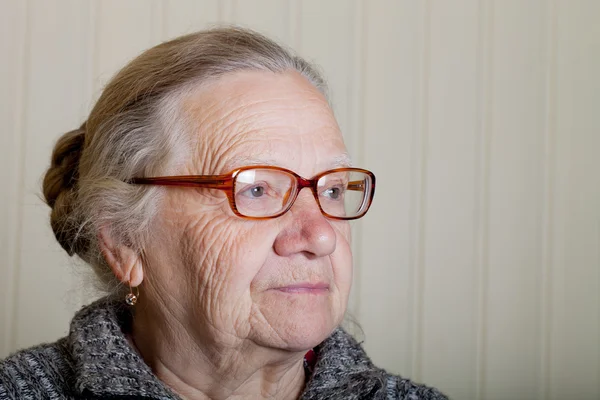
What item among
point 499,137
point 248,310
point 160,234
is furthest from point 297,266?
point 499,137

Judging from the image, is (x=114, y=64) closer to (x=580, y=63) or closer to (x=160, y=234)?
(x=160, y=234)

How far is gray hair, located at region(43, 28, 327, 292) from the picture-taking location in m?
1.43

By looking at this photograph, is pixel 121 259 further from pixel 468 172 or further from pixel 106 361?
pixel 468 172

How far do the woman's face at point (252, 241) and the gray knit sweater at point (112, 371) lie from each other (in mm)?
112

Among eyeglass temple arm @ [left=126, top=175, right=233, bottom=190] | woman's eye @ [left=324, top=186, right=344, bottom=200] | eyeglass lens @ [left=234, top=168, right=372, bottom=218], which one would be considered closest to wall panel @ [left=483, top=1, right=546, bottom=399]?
woman's eye @ [left=324, top=186, right=344, bottom=200]

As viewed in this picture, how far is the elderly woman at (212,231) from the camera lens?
4.43ft

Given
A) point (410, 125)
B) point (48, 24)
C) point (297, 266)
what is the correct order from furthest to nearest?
point (410, 125) < point (48, 24) < point (297, 266)

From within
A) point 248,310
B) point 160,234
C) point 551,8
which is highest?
point 551,8

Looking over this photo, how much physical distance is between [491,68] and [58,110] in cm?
128

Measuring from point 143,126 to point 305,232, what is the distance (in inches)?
14.1

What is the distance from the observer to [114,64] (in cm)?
225

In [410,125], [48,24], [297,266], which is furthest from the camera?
[410,125]

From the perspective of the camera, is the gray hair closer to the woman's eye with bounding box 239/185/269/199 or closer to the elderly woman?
the elderly woman

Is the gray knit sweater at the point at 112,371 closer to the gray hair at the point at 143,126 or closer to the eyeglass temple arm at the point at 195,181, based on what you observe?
the gray hair at the point at 143,126
